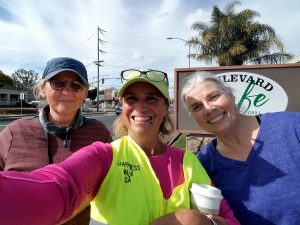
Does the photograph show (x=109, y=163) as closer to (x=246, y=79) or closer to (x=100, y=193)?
(x=100, y=193)

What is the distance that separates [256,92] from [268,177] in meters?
5.15

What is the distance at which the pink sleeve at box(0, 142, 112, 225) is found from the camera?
119cm

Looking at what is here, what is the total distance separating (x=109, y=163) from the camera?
1749 millimetres

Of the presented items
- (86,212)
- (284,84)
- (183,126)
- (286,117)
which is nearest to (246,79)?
(284,84)

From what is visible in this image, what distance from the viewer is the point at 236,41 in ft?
73.7

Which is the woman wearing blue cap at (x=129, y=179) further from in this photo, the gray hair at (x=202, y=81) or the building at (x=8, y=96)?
the building at (x=8, y=96)

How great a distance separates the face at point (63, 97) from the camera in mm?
2570

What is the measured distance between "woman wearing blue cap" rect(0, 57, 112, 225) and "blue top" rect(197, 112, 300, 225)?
1.01m

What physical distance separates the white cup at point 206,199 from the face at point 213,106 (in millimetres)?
765

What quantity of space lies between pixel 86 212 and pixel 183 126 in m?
5.19

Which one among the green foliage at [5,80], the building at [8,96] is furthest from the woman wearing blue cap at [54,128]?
the green foliage at [5,80]

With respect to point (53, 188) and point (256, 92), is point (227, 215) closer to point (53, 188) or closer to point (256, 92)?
point (53, 188)

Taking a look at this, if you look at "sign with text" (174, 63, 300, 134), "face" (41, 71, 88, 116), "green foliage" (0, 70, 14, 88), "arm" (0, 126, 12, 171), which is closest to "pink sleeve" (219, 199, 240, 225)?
"face" (41, 71, 88, 116)

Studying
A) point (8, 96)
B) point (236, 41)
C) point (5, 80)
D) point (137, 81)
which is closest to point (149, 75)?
point (137, 81)
